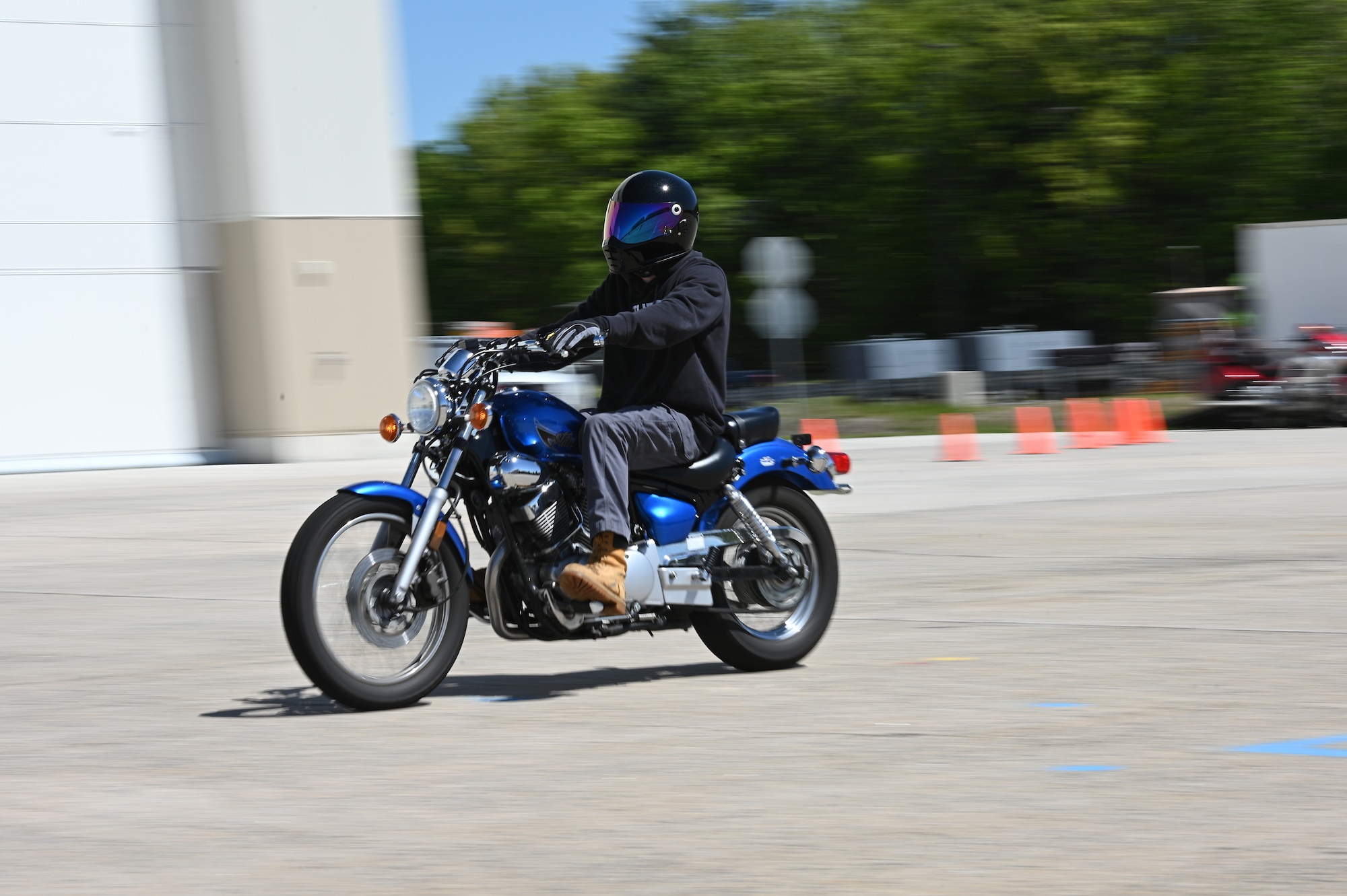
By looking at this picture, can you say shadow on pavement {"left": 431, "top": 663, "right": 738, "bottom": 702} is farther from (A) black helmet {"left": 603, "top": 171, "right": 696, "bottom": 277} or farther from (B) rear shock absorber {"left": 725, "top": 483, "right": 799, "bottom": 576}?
(A) black helmet {"left": 603, "top": 171, "right": 696, "bottom": 277}

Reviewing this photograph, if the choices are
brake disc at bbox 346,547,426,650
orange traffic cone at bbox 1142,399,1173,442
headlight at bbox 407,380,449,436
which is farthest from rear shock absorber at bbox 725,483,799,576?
orange traffic cone at bbox 1142,399,1173,442

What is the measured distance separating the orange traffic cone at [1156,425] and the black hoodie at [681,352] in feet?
55.4

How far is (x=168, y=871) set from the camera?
165 inches

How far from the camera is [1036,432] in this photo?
25.1 m

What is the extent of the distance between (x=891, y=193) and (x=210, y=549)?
41.3 metres

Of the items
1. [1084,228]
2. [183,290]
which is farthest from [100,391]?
[1084,228]

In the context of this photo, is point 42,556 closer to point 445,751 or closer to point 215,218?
point 445,751

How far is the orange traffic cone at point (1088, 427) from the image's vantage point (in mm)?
22406

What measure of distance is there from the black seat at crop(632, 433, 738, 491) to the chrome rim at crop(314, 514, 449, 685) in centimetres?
94

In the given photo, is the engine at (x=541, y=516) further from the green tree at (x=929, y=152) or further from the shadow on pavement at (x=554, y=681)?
the green tree at (x=929, y=152)

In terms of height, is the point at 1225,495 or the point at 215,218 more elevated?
the point at 215,218

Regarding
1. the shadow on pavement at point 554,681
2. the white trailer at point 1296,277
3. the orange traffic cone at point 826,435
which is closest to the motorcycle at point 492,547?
the shadow on pavement at point 554,681

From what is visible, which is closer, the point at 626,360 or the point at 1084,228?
the point at 626,360

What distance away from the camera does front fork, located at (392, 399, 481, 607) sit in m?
6.07
